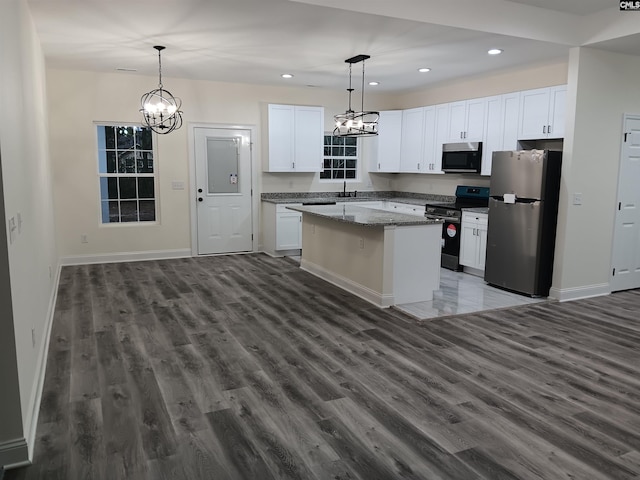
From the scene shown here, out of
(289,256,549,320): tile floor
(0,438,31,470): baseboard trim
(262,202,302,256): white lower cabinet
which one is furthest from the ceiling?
(0,438,31,470): baseboard trim

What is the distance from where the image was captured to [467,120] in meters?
7.07

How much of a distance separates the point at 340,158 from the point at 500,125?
9.70 feet

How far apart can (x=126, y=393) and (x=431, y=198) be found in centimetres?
617

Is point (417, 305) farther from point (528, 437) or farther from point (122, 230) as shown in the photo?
point (122, 230)

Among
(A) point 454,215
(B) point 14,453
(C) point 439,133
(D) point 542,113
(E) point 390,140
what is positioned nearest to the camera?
(B) point 14,453

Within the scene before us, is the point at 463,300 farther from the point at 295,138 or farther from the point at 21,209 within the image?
the point at 21,209

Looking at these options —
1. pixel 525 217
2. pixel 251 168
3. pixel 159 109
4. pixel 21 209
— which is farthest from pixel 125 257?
pixel 525 217

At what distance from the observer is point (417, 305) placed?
16.8ft

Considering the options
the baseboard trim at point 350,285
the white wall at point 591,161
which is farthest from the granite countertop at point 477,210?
the baseboard trim at point 350,285

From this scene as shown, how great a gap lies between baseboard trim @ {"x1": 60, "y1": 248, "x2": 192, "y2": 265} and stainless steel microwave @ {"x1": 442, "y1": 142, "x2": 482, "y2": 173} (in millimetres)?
4139

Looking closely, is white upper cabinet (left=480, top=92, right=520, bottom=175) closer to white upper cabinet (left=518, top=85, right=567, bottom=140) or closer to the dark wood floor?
white upper cabinet (left=518, top=85, right=567, bottom=140)

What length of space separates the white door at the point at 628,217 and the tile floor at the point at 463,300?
113cm

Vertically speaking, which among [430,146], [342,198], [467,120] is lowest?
A: [342,198]

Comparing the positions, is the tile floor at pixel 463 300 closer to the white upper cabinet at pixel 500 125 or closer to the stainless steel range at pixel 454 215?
the stainless steel range at pixel 454 215
